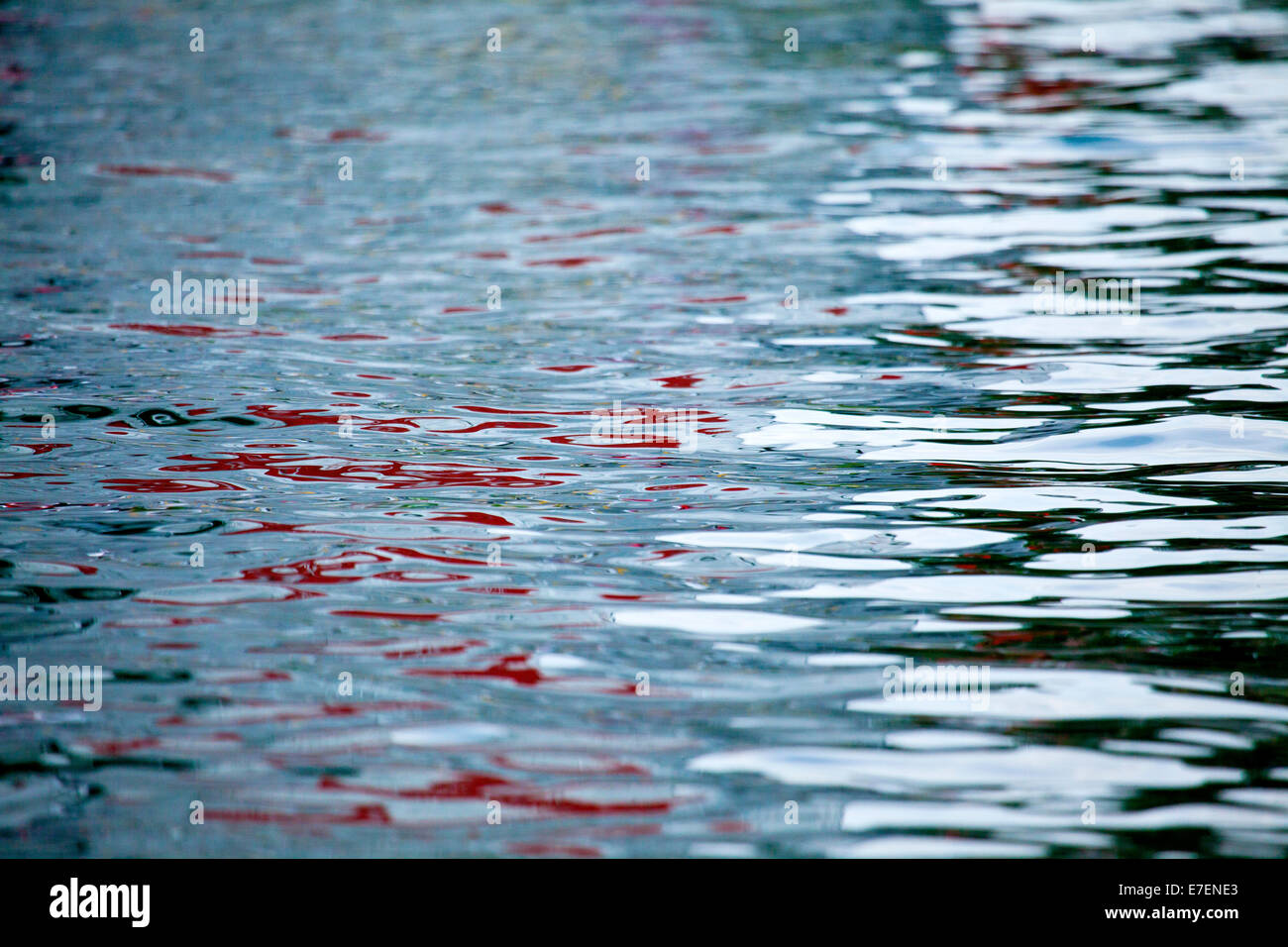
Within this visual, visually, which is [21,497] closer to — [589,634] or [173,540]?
[173,540]

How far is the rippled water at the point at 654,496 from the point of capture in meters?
3.32

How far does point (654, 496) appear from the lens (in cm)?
502

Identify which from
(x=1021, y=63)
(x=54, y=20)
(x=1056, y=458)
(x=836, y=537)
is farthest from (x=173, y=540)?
(x=54, y=20)

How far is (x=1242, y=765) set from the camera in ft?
10.9

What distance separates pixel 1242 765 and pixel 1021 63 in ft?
42.2
